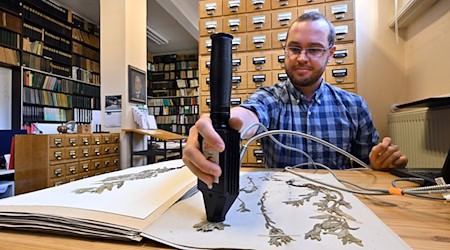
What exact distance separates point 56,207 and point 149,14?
478 centimetres

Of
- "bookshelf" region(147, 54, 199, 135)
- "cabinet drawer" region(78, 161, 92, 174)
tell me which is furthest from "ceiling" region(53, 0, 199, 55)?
"cabinet drawer" region(78, 161, 92, 174)

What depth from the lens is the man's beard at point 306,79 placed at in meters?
0.98

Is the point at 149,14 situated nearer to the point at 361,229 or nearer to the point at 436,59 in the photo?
the point at 436,59

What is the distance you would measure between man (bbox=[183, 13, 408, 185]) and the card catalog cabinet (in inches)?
37.3

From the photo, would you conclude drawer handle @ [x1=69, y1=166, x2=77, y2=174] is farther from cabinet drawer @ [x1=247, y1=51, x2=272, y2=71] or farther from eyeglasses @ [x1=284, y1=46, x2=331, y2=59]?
eyeglasses @ [x1=284, y1=46, x2=331, y2=59]

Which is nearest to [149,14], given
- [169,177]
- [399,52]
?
[399,52]

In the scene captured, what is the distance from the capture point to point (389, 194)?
464 millimetres

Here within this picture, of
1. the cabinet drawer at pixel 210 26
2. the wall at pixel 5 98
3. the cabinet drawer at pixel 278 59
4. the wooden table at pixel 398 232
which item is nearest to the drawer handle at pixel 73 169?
the wall at pixel 5 98

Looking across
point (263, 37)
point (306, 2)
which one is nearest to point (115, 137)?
point (263, 37)

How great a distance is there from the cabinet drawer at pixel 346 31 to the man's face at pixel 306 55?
1.07 metres

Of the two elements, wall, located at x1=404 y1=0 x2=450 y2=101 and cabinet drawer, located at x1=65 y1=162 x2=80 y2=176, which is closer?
wall, located at x1=404 y1=0 x2=450 y2=101

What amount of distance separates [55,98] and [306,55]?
→ 424 centimetres

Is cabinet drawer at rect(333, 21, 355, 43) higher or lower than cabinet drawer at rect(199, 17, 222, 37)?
lower

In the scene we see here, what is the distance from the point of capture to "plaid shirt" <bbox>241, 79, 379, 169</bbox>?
94 cm
